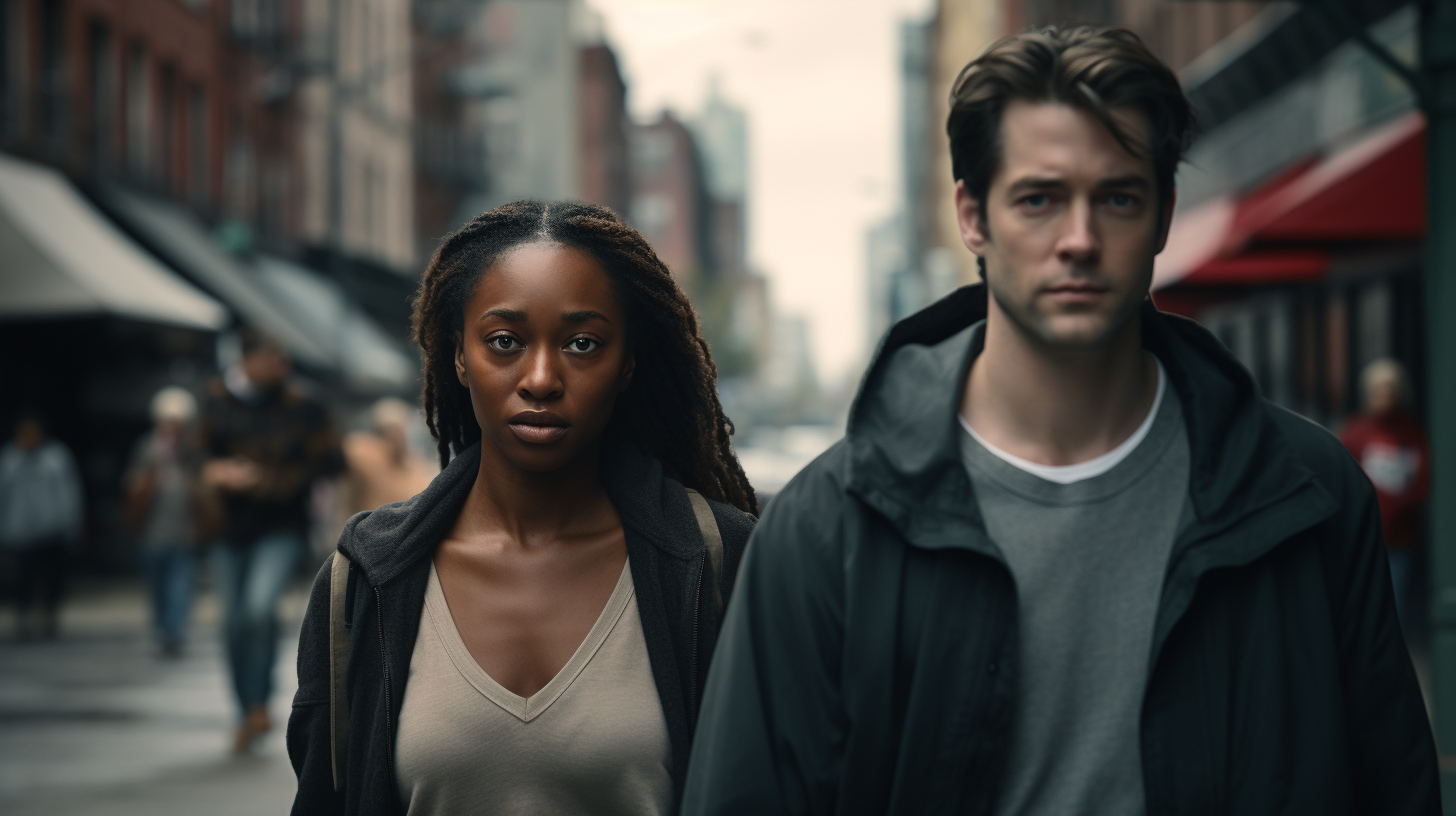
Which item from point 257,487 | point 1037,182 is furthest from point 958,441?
point 257,487

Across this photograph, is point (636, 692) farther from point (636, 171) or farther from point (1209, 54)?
point (636, 171)

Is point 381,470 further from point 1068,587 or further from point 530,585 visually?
point 1068,587

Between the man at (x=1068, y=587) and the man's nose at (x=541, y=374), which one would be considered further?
the man's nose at (x=541, y=374)

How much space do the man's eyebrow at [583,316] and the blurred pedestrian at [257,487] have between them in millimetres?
5674

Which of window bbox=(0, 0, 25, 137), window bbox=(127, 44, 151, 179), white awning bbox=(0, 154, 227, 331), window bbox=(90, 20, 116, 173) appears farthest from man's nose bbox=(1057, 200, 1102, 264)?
window bbox=(127, 44, 151, 179)

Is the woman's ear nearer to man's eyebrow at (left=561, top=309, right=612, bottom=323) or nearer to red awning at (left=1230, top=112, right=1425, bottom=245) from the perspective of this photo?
man's eyebrow at (left=561, top=309, right=612, bottom=323)

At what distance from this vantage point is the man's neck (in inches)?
91.6

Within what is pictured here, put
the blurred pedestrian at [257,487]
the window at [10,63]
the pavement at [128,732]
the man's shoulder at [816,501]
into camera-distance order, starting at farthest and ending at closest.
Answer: the window at [10,63] → the blurred pedestrian at [257,487] → the pavement at [128,732] → the man's shoulder at [816,501]

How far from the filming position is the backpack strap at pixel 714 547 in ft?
9.93

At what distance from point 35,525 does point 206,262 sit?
10602mm

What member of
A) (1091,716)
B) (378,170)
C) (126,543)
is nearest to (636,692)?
(1091,716)

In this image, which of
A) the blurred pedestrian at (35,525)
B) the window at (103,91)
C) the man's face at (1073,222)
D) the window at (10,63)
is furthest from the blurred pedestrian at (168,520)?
the man's face at (1073,222)

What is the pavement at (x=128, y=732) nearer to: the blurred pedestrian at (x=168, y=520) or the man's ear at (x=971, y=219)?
the blurred pedestrian at (x=168, y=520)

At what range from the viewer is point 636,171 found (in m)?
131
